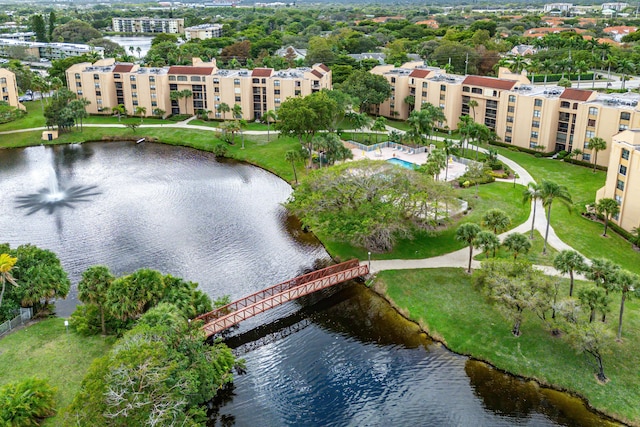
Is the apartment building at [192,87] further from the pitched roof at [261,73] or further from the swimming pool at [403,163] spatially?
the swimming pool at [403,163]

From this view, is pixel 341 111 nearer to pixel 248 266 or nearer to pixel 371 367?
pixel 248 266

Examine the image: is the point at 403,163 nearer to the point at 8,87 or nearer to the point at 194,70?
the point at 194,70

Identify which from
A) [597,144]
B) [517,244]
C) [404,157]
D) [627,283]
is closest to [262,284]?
[517,244]

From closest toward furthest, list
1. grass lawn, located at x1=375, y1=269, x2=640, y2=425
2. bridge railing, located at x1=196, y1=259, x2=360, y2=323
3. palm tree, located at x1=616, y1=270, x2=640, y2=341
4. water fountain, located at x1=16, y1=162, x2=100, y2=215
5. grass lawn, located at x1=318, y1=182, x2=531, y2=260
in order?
grass lawn, located at x1=375, y1=269, x2=640, y2=425 < palm tree, located at x1=616, y1=270, x2=640, y2=341 < bridge railing, located at x1=196, y1=259, x2=360, y2=323 < grass lawn, located at x1=318, y1=182, x2=531, y2=260 < water fountain, located at x1=16, y1=162, x2=100, y2=215

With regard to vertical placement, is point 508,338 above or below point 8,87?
below

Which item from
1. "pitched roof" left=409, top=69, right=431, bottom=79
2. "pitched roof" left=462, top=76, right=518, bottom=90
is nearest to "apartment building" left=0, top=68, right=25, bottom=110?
"pitched roof" left=409, top=69, right=431, bottom=79

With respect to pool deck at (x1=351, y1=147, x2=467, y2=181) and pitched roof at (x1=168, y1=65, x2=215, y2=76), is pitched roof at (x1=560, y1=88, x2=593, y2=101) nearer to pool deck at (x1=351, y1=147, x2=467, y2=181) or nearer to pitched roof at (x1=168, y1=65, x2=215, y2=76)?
pool deck at (x1=351, y1=147, x2=467, y2=181)
